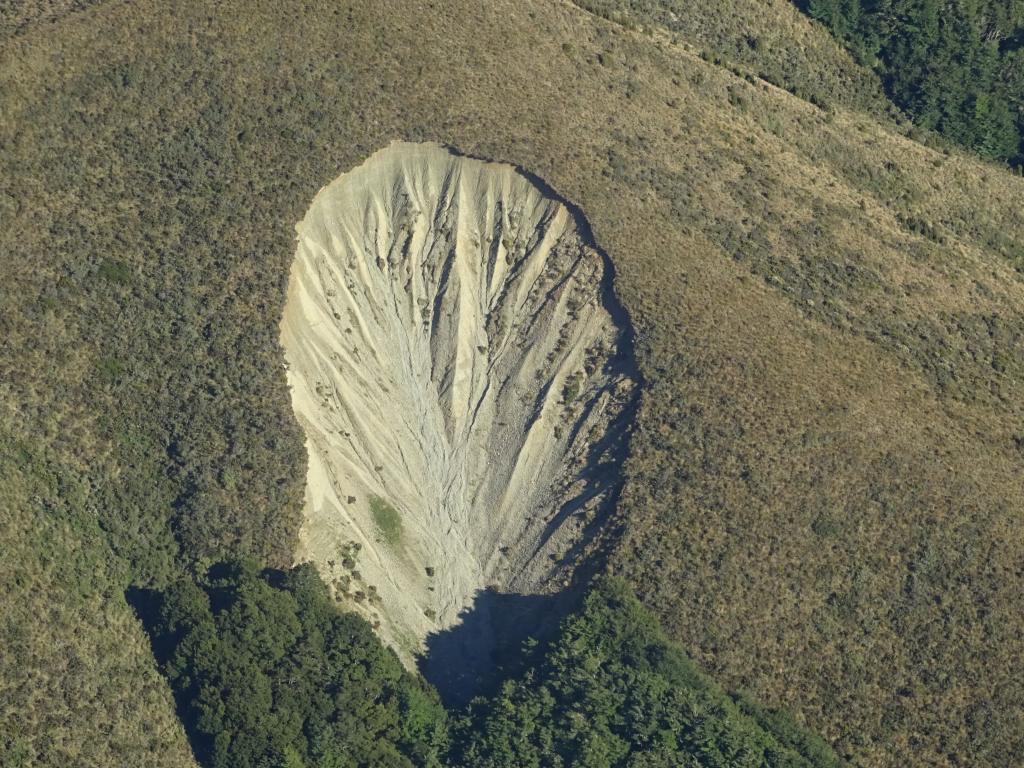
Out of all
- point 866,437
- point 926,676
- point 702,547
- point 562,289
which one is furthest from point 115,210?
point 926,676

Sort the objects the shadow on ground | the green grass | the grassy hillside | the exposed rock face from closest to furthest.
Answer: the grassy hillside < the shadow on ground < the exposed rock face < the green grass

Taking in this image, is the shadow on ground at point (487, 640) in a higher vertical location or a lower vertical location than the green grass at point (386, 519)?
lower

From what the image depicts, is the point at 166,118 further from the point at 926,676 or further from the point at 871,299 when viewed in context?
the point at 926,676

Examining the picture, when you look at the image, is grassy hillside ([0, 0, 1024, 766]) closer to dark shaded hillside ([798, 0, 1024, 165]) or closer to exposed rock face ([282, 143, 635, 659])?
exposed rock face ([282, 143, 635, 659])

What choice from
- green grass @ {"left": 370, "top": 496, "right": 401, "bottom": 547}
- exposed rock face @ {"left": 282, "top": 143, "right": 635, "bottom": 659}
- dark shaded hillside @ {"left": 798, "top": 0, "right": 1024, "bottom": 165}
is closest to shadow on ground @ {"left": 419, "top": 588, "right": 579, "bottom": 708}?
exposed rock face @ {"left": 282, "top": 143, "right": 635, "bottom": 659}

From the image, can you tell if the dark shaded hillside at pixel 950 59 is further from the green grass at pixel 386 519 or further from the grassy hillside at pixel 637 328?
the green grass at pixel 386 519

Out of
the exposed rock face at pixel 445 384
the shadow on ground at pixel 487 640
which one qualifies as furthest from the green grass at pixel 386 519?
the shadow on ground at pixel 487 640

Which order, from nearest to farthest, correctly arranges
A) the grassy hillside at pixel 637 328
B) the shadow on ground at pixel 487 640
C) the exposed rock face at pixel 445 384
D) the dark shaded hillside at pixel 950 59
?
the grassy hillside at pixel 637 328, the shadow on ground at pixel 487 640, the exposed rock face at pixel 445 384, the dark shaded hillside at pixel 950 59
